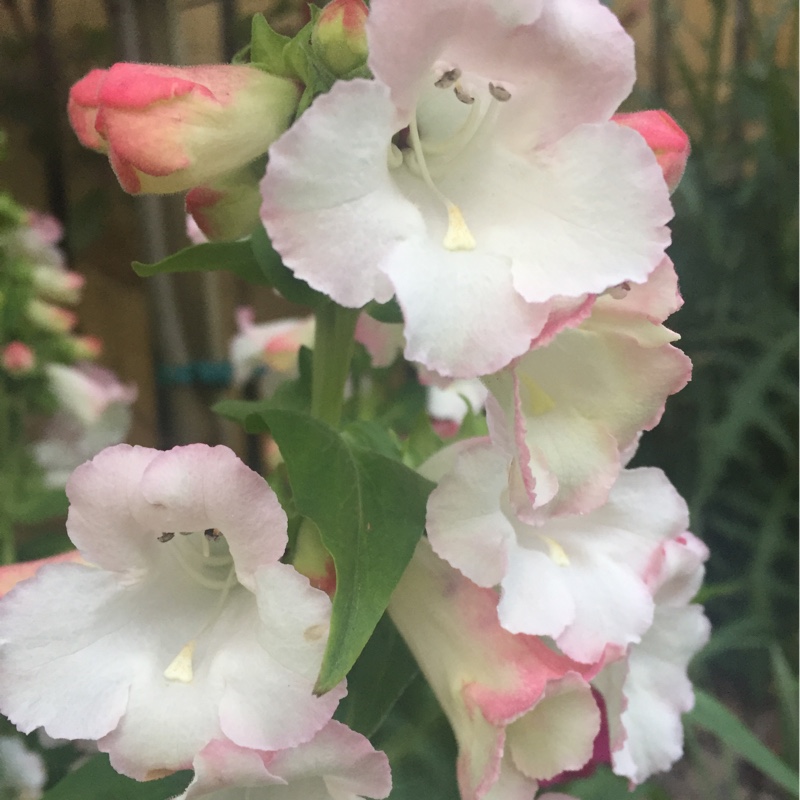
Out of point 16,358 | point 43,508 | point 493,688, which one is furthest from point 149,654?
point 16,358

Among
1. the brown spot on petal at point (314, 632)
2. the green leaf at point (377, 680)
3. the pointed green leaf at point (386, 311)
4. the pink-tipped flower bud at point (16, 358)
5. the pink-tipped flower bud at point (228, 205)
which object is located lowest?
the pink-tipped flower bud at point (16, 358)

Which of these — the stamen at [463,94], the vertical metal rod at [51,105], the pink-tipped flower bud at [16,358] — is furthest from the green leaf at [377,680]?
the vertical metal rod at [51,105]

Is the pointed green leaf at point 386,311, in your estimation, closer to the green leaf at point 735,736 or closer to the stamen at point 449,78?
the stamen at point 449,78

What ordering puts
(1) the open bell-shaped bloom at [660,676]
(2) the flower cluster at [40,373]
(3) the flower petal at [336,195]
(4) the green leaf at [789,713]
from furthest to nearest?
(2) the flower cluster at [40,373], (4) the green leaf at [789,713], (1) the open bell-shaped bloom at [660,676], (3) the flower petal at [336,195]

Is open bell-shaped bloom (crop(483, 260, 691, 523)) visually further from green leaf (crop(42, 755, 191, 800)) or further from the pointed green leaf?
green leaf (crop(42, 755, 191, 800))

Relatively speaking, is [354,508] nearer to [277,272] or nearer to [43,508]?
[277,272]

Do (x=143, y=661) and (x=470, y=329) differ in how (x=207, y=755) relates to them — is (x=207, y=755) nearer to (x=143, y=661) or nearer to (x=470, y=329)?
(x=143, y=661)

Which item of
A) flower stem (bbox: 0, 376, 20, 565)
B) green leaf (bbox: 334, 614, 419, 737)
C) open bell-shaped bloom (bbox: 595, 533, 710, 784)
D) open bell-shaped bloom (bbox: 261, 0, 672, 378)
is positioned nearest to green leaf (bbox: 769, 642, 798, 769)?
open bell-shaped bloom (bbox: 595, 533, 710, 784)
